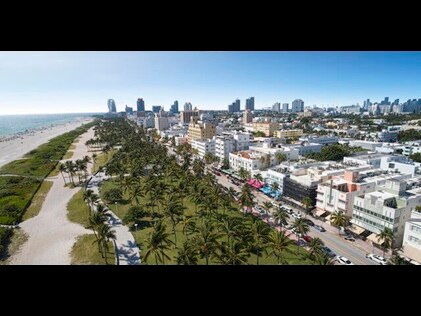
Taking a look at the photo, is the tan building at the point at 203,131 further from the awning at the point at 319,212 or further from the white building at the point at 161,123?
the awning at the point at 319,212

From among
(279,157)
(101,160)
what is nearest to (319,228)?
(279,157)

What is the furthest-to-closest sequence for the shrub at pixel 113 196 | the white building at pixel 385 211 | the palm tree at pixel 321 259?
the shrub at pixel 113 196 → the white building at pixel 385 211 → the palm tree at pixel 321 259

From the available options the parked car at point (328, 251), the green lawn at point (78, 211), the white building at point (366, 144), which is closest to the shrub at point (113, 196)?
the green lawn at point (78, 211)
